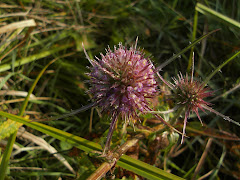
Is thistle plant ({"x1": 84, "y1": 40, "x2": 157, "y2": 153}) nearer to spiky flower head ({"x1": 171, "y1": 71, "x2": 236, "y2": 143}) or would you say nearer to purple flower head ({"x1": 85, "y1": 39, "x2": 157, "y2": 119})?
purple flower head ({"x1": 85, "y1": 39, "x2": 157, "y2": 119})

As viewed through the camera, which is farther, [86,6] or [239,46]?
[86,6]

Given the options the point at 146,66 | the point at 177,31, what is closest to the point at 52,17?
the point at 177,31

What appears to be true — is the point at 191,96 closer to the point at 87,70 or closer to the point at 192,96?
the point at 192,96

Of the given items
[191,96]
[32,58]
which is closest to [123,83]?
[191,96]

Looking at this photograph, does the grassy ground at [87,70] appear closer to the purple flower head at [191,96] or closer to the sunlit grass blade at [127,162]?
the sunlit grass blade at [127,162]

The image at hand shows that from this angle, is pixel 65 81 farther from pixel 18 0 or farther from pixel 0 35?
pixel 18 0

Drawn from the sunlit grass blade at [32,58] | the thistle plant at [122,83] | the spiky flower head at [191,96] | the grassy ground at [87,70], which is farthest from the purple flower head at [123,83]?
the sunlit grass blade at [32,58]

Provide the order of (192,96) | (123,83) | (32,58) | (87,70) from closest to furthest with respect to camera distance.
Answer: (123,83), (192,96), (32,58), (87,70)
